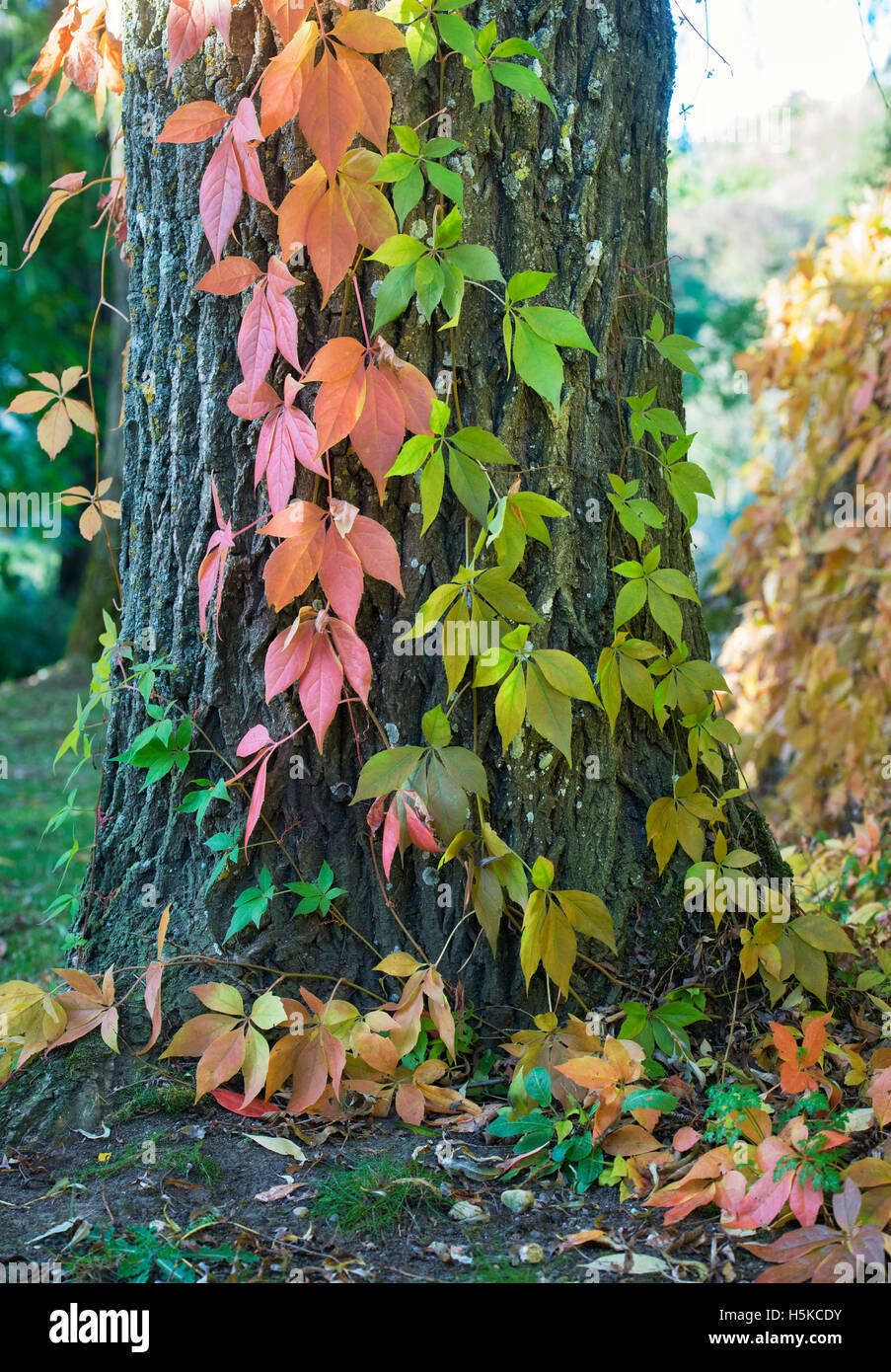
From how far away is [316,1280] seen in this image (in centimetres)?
126

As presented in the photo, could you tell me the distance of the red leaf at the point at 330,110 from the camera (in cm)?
137

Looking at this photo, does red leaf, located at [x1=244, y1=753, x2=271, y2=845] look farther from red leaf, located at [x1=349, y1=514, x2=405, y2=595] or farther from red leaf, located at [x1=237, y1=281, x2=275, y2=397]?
red leaf, located at [x1=237, y1=281, x2=275, y2=397]

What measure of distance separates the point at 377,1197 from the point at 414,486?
3.49ft

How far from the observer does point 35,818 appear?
4.23 m

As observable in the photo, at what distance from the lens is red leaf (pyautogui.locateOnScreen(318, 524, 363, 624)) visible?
149 cm

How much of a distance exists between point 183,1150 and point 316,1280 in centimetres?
33

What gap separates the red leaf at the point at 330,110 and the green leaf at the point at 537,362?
1.13 ft

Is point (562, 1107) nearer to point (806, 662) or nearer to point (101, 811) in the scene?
point (101, 811)

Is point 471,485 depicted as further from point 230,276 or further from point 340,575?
point 230,276

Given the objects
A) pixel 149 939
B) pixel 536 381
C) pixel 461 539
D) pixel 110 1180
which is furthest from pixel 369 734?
pixel 110 1180
